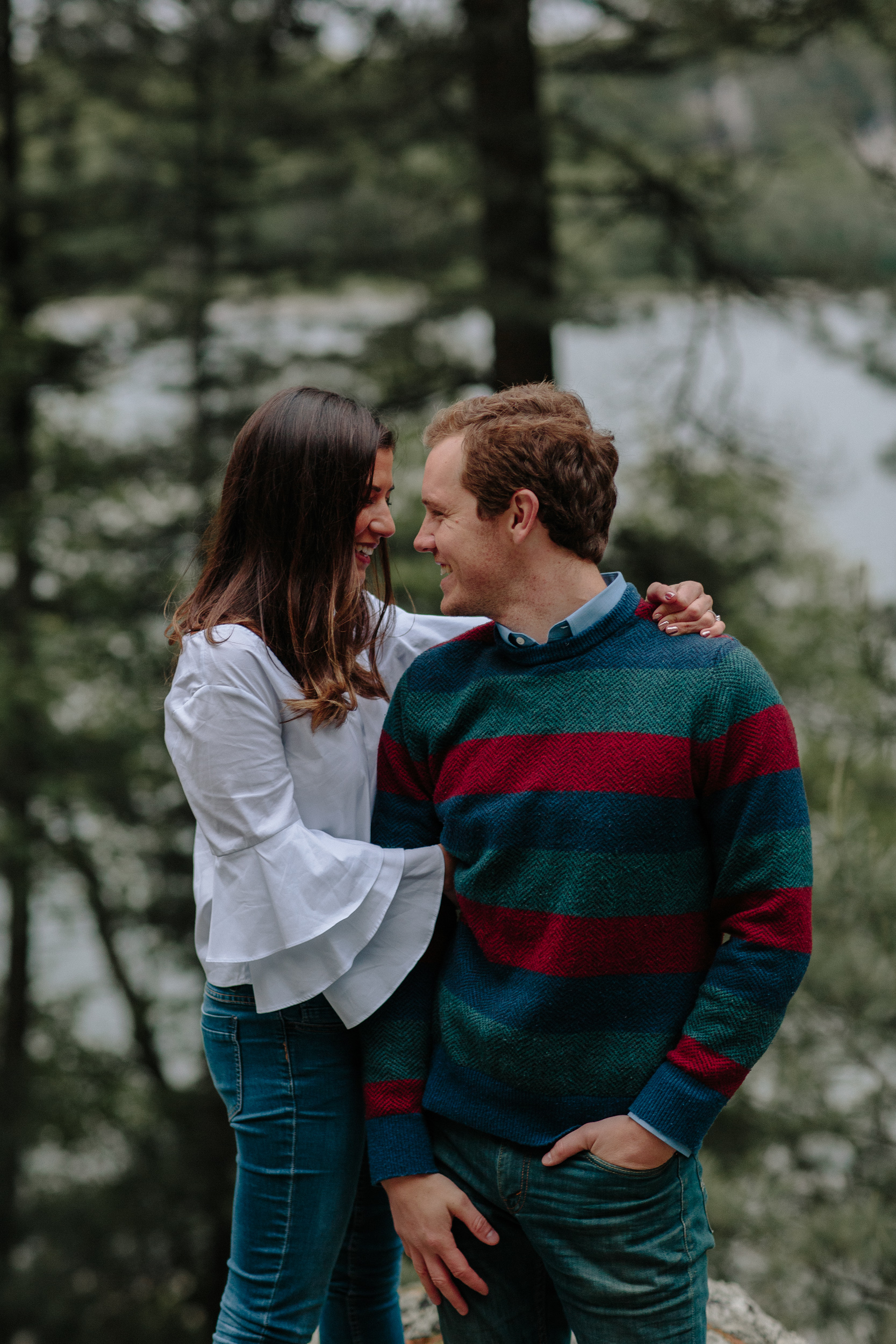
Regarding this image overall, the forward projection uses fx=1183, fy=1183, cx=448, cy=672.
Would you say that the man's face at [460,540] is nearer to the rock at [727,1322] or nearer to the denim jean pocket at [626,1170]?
the denim jean pocket at [626,1170]

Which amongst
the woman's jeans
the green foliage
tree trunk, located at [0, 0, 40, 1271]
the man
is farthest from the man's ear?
tree trunk, located at [0, 0, 40, 1271]

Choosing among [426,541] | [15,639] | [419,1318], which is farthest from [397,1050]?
[15,639]

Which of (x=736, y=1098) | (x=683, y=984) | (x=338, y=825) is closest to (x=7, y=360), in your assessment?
(x=736, y=1098)

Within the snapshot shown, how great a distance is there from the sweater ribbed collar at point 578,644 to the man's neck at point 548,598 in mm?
20

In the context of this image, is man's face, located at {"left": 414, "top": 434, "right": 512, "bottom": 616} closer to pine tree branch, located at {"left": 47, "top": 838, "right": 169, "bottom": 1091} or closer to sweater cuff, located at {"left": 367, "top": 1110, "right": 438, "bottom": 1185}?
sweater cuff, located at {"left": 367, "top": 1110, "right": 438, "bottom": 1185}

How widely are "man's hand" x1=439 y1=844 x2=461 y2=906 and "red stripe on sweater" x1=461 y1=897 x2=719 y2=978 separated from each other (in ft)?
0.49

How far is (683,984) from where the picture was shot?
141 centimetres

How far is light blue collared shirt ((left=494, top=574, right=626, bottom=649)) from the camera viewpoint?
1.47 meters

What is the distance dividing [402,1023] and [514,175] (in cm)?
424

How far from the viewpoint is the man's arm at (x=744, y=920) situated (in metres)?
1.34

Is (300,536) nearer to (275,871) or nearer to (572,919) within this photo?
(275,871)

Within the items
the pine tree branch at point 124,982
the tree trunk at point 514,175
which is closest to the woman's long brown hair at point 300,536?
the tree trunk at point 514,175

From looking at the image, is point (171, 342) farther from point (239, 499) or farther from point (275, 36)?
point (239, 499)

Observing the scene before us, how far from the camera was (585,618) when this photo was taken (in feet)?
4.84
